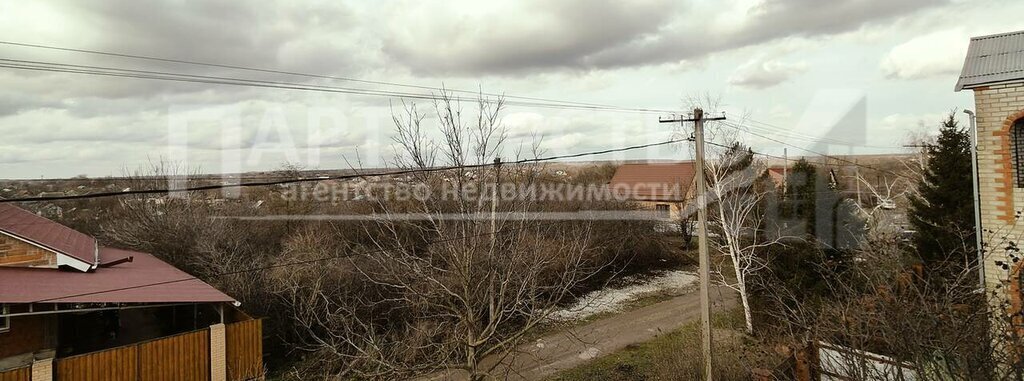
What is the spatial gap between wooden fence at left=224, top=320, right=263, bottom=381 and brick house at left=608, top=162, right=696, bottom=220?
18921 millimetres

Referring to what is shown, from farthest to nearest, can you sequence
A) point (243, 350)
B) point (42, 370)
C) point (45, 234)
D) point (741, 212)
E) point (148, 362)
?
point (741, 212), point (45, 234), point (243, 350), point (148, 362), point (42, 370)

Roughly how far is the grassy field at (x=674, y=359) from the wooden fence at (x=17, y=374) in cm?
889

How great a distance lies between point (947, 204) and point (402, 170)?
53.0 ft

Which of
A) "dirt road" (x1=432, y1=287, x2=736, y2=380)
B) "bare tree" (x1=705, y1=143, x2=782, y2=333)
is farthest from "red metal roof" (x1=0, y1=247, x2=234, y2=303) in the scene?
"bare tree" (x1=705, y1=143, x2=782, y2=333)

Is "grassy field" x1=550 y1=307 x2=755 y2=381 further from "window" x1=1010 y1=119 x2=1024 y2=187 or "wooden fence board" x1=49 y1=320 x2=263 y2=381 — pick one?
"wooden fence board" x1=49 y1=320 x2=263 y2=381

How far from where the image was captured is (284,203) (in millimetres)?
21797

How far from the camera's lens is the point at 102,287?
9.09 metres

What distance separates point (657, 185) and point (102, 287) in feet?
93.7

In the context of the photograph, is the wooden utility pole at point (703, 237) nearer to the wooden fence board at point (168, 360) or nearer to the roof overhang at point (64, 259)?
the wooden fence board at point (168, 360)

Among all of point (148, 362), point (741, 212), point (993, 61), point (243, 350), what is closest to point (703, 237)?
point (993, 61)

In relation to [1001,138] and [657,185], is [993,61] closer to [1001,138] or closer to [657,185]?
[1001,138]

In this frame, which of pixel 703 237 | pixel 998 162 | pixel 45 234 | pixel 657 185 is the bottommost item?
pixel 703 237

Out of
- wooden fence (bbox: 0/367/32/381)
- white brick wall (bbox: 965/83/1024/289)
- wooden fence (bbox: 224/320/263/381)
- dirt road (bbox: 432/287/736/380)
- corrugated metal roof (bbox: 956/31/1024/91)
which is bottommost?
dirt road (bbox: 432/287/736/380)

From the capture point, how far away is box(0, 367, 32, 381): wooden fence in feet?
24.0
